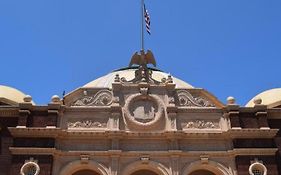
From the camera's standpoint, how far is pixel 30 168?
26.6 m

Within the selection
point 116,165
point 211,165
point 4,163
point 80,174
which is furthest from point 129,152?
point 4,163

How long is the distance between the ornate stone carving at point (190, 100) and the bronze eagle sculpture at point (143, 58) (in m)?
3.59

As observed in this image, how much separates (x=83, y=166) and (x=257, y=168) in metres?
11.1

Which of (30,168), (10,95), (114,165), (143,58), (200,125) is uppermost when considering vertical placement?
(143,58)

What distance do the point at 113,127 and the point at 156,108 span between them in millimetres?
3335

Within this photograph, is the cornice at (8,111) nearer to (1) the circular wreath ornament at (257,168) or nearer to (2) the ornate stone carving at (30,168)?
(2) the ornate stone carving at (30,168)

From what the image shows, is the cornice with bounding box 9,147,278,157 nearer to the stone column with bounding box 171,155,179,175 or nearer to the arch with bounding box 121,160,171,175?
the stone column with bounding box 171,155,179,175

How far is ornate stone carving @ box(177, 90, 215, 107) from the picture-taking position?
2975cm

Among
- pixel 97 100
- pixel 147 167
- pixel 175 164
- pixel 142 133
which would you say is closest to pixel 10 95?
pixel 97 100

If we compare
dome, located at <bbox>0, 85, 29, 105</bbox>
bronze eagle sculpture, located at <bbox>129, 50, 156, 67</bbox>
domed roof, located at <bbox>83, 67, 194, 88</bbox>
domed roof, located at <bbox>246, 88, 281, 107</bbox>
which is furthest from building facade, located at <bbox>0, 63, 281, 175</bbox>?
domed roof, located at <bbox>83, 67, 194, 88</bbox>

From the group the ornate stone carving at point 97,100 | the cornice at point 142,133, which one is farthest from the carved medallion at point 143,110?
the ornate stone carving at point 97,100

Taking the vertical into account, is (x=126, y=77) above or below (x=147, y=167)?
above

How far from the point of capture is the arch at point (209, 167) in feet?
88.9

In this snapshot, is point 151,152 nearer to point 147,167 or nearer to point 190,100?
Answer: point 147,167
